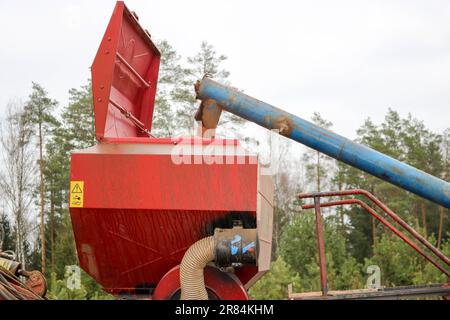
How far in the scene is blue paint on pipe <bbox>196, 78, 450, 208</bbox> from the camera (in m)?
5.45

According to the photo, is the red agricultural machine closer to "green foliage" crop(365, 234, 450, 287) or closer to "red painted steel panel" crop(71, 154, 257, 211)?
"red painted steel panel" crop(71, 154, 257, 211)

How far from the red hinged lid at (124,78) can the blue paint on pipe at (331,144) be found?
0.83 metres

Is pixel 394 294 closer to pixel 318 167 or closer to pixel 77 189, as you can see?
pixel 77 189

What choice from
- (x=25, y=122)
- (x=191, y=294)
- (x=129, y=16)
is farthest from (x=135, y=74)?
(x=25, y=122)

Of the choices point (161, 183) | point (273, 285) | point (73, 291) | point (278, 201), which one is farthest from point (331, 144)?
point (278, 201)

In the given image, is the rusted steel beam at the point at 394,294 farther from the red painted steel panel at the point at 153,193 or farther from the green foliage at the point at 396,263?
the green foliage at the point at 396,263

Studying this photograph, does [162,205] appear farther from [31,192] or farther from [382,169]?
[31,192]

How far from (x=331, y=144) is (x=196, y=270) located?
5.47 feet

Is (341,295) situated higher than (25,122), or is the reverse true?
(25,122)

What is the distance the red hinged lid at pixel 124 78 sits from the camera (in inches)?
215

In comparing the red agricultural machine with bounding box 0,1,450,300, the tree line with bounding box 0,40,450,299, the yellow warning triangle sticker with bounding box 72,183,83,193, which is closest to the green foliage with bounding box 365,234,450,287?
the tree line with bounding box 0,40,450,299
